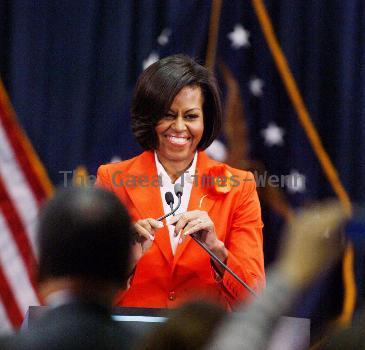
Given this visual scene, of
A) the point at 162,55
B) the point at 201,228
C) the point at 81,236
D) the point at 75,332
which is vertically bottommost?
the point at 201,228

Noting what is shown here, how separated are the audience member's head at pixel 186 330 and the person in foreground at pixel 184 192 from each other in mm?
1596

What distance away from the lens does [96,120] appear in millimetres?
3768

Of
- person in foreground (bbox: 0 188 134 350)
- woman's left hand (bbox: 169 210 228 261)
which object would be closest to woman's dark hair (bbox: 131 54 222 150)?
woman's left hand (bbox: 169 210 228 261)

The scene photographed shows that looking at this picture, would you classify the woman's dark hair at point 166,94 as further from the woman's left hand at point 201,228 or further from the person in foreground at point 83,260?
the person in foreground at point 83,260

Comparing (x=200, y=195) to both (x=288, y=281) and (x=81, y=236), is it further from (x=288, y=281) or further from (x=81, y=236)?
(x=288, y=281)

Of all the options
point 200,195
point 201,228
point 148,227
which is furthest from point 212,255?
point 200,195

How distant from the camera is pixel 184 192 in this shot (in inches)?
114

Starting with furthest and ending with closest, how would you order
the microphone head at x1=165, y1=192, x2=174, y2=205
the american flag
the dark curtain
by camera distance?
1. the american flag
2. the dark curtain
3. the microphone head at x1=165, y1=192, x2=174, y2=205

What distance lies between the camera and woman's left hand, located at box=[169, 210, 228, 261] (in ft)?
8.39

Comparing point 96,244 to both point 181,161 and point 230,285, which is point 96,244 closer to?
point 230,285

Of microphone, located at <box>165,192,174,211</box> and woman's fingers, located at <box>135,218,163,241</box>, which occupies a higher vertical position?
microphone, located at <box>165,192,174,211</box>

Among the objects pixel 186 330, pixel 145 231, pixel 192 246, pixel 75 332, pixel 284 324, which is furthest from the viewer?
pixel 192 246

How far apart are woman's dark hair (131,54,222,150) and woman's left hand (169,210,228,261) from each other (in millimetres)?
421

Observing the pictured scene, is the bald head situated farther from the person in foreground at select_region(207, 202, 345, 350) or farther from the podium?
the podium
